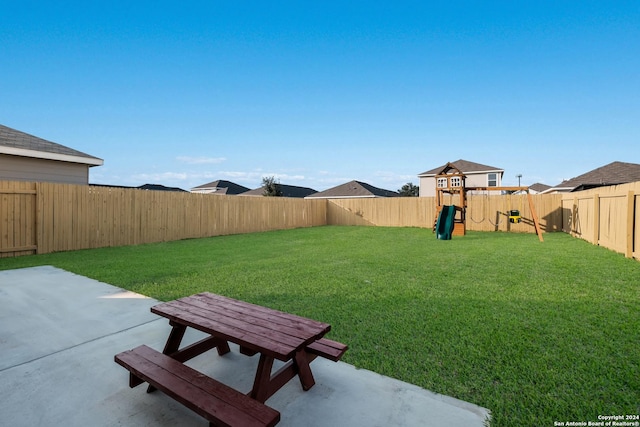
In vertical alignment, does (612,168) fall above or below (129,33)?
below

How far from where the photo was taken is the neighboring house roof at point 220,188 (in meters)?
34.0

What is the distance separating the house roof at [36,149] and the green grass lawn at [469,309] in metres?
3.61

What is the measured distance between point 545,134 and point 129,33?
20532 mm

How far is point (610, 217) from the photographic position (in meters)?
7.37

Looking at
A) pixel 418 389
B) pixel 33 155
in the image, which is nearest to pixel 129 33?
pixel 33 155

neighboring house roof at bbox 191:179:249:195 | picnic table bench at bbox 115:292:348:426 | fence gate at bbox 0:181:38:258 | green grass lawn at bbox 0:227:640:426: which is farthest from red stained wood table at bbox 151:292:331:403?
neighboring house roof at bbox 191:179:249:195

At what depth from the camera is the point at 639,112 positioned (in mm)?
13375

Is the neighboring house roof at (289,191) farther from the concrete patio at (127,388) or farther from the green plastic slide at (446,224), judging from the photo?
the concrete patio at (127,388)

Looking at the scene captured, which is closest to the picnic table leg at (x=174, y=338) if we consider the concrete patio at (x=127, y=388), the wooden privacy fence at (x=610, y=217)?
the concrete patio at (x=127, y=388)

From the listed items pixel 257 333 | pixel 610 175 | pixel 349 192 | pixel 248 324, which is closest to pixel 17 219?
pixel 248 324

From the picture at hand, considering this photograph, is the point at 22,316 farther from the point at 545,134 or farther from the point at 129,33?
the point at 545,134

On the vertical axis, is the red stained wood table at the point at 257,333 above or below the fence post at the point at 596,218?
below

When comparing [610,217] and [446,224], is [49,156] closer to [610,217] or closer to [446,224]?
[446,224]

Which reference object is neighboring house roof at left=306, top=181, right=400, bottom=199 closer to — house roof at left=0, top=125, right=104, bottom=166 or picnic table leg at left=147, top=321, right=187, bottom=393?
house roof at left=0, top=125, right=104, bottom=166
